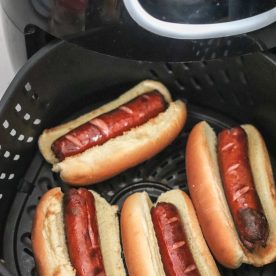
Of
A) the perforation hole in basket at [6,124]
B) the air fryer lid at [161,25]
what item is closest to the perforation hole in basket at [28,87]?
the perforation hole in basket at [6,124]

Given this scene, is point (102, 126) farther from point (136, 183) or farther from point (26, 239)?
point (26, 239)

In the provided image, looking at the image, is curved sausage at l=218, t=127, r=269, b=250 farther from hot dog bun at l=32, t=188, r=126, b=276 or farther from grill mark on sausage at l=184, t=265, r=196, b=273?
hot dog bun at l=32, t=188, r=126, b=276

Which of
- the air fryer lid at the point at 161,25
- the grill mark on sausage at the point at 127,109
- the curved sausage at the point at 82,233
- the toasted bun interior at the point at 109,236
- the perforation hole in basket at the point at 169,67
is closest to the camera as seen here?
the air fryer lid at the point at 161,25

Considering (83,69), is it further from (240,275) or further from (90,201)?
(240,275)

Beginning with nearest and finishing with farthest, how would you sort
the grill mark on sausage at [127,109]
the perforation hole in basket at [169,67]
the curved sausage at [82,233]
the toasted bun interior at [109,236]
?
the curved sausage at [82,233] < the toasted bun interior at [109,236] < the grill mark on sausage at [127,109] < the perforation hole in basket at [169,67]

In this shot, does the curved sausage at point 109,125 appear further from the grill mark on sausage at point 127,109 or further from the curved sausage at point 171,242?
the curved sausage at point 171,242

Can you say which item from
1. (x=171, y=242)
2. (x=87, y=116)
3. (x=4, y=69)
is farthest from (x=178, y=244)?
(x=4, y=69)
